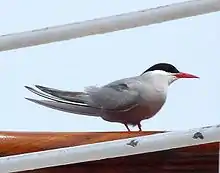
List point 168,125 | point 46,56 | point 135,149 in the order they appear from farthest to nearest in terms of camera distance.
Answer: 1. point 46,56
2. point 168,125
3. point 135,149

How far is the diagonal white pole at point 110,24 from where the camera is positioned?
1.01 feet

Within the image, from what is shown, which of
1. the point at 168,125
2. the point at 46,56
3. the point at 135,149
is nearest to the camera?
the point at 135,149

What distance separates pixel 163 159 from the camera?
302 millimetres

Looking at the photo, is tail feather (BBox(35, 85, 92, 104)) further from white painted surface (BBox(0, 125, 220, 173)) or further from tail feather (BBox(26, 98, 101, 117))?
white painted surface (BBox(0, 125, 220, 173))

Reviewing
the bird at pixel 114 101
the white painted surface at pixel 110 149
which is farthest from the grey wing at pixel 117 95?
the white painted surface at pixel 110 149

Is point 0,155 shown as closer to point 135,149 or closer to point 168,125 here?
point 135,149

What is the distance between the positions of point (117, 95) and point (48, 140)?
104 millimetres

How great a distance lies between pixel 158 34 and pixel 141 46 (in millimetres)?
47

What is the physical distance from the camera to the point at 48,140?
0.31 metres

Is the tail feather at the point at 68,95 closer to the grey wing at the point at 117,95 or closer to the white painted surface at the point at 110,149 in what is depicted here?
the grey wing at the point at 117,95

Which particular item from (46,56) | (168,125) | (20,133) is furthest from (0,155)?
(46,56)

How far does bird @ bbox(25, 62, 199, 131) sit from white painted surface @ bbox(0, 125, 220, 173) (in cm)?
9

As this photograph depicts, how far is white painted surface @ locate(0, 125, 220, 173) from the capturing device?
27 centimetres

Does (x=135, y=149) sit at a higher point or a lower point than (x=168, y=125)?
lower
